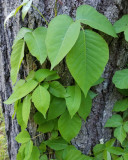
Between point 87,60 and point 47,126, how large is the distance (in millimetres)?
529

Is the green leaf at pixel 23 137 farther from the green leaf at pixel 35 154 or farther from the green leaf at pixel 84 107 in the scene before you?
the green leaf at pixel 84 107

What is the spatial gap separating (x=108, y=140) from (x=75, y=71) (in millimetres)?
682

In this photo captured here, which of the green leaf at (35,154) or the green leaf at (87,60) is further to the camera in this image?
the green leaf at (35,154)

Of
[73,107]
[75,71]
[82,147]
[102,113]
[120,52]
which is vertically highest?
[120,52]

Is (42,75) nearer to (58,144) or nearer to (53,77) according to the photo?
(53,77)

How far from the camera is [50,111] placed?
0.99 metres

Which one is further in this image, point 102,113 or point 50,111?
point 102,113

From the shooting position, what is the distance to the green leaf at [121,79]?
0.98 meters

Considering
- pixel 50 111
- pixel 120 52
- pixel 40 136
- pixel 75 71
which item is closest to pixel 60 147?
pixel 40 136

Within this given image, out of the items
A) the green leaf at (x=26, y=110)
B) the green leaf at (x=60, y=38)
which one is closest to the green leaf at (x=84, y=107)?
the green leaf at (x=26, y=110)

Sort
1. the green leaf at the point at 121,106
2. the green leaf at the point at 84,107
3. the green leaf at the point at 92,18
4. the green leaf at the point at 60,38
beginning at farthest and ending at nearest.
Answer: the green leaf at the point at 121,106 < the green leaf at the point at 84,107 < the green leaf at the point at 92,18 < the green leaf at the point at 60,38

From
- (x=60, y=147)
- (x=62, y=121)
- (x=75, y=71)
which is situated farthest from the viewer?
(x=60, y=147)

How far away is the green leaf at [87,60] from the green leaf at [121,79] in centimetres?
29

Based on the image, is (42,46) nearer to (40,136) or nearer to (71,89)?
(71,89)
